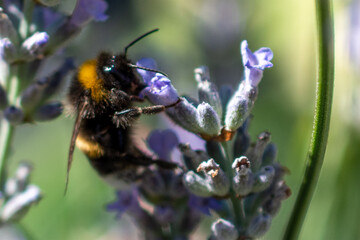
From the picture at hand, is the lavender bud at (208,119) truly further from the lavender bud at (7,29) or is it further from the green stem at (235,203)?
the lavender bud at (7,29)

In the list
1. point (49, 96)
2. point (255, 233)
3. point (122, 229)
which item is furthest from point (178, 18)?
point (255, 233)

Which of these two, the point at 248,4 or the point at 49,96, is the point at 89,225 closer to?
the point at 49,96

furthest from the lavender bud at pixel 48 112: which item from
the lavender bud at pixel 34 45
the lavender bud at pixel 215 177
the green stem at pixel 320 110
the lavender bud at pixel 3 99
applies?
the green stem at pixel 320 110

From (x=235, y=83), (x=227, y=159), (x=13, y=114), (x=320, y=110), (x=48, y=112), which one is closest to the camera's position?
(x=320, y=110)

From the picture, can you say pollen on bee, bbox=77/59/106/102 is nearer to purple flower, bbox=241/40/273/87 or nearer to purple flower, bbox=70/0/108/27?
purple flower, bbox=70/0/108/27

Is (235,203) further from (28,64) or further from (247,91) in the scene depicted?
(28,64)

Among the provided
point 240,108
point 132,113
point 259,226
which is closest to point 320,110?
point 240,108
